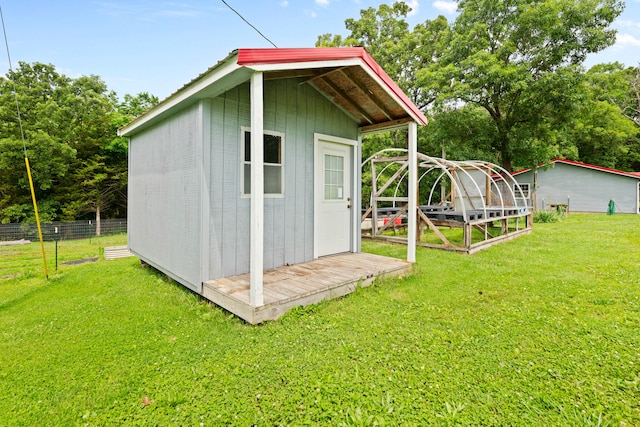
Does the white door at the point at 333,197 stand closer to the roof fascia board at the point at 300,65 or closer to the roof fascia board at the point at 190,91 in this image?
the roof fascia board at the point at 300,65

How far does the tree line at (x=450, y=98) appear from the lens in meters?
12.3

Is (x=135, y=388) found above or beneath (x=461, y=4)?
beneath

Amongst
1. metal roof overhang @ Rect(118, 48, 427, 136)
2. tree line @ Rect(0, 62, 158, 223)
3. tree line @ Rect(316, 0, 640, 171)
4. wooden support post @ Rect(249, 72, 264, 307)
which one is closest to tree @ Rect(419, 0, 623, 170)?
tree line @ Rect(316, 0, 640, 171)

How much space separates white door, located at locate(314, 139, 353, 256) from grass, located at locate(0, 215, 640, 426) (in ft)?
4.43

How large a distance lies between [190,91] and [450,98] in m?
12.9

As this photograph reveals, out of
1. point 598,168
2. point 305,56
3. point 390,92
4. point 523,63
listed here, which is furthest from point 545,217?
point 305,56

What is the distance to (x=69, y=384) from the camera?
215cm

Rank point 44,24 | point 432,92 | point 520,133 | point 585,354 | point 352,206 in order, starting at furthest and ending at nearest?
point 432,92 → point 520,133 → point 44,24 → point 352,206 → point 585,354

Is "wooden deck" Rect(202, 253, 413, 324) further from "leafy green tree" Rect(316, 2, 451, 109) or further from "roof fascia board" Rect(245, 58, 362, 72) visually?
"leafy green tree" Rect(316, 2, 451, 109)

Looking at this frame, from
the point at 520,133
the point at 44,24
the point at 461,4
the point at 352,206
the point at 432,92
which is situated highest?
the point at 461,4

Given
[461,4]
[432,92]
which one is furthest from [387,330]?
[461,4]

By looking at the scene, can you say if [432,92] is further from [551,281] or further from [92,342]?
[92,342]

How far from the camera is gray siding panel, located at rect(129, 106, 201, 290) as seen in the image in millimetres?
3740

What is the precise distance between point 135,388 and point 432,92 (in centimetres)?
1704
